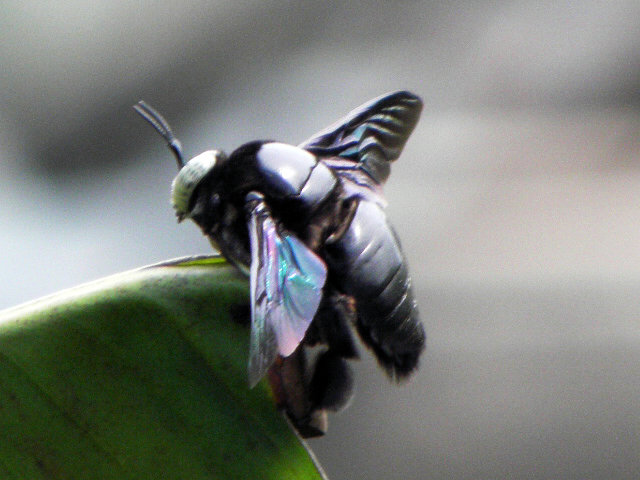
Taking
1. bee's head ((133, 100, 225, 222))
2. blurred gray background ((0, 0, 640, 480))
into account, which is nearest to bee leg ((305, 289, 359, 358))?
bee's head ((133, 100, 225, 222))

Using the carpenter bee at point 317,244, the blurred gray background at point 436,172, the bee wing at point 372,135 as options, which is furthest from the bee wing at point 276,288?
the blurred gray background at point 436,172

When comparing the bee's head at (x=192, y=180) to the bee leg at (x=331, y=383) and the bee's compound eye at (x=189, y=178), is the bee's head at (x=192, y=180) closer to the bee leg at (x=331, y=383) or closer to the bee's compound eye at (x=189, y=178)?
the bee's compound eye at (x=189, y=178)

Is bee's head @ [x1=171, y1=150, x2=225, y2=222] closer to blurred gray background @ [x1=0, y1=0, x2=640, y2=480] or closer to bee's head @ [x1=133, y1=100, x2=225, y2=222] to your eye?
bee's head @ [x1=133, y1=100, x2=225, y2=222]

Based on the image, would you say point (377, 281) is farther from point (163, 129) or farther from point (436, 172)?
point (436, 172)

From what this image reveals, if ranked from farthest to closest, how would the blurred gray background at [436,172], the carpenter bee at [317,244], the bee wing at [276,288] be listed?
the blurred gray background at [436,172]
the carpenter bee at [317,244]
the bee wing at [276,288]

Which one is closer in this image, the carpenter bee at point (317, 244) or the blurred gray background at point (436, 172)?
the carpenter bee at point (317, 244)

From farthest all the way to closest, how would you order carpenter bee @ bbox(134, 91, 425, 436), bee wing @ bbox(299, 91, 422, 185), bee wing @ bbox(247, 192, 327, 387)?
bee wing @ bbox(299, 91, 422, 185) → carpenter bee @ bbox(134, 91, 425, 436) → bee wing @ bbox(247, 192, 327, 387)
